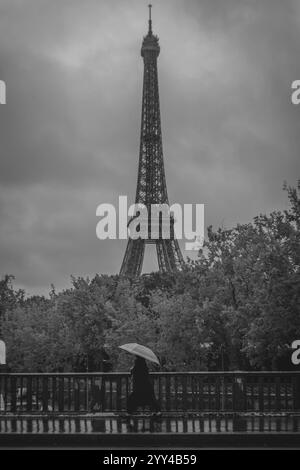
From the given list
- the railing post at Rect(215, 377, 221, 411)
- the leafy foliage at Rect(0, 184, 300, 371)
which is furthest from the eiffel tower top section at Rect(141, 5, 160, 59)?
the railing post at Rect(215, 377, 221, 411)

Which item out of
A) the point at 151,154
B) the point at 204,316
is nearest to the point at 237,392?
the point at 204,316

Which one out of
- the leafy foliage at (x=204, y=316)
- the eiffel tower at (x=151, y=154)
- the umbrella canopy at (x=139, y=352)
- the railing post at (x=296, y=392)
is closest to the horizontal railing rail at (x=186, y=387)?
the railing post at (x=296, y=392)

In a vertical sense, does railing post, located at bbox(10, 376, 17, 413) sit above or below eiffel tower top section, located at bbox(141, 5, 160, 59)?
below

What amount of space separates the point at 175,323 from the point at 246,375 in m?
21.1

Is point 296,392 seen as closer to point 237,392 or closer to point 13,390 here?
point 237,392

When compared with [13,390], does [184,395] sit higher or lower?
lower

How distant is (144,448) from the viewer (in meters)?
15.2

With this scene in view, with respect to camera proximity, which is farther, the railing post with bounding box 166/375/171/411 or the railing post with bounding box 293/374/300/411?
the railing post with bounding box 166/375/171/411

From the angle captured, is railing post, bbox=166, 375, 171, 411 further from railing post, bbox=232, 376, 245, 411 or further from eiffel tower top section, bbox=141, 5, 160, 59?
eiffel tower top section, bbox=141, 5, 160, 59

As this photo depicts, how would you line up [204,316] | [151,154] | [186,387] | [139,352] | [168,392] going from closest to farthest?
[139,352], [186,387], [168,392], [204,316], [151,154]

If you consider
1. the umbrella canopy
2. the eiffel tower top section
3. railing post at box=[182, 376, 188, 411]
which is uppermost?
the eiffel tower top section

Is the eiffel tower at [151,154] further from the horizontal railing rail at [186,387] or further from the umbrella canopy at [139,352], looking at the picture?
the umbrella canopy at [139,352]

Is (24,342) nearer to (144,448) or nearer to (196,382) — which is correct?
(196,382)
